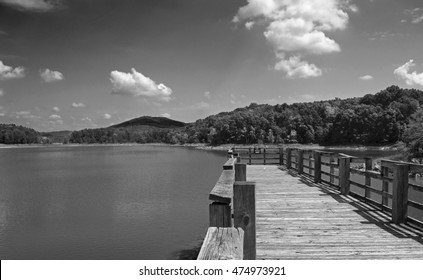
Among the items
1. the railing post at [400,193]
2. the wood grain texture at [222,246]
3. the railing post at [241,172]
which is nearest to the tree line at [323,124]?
the railing post at [400,193]

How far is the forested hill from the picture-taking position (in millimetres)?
102375

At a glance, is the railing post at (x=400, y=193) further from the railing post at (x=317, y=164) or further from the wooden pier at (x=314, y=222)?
the railing post at (x=317, y=164)

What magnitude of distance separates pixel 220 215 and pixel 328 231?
3633mm

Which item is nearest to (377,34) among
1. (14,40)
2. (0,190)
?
(14,40)

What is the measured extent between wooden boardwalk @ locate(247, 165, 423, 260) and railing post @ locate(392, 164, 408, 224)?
0.18 metres

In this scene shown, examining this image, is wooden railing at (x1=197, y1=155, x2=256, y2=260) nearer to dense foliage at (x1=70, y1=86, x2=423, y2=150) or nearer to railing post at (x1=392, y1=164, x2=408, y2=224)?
railing post at (x1=392, y1=164, x2=408, y2=224)

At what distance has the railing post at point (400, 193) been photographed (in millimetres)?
6191

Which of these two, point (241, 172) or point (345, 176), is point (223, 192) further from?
point (345, 176)

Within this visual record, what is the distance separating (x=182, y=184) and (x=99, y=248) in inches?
723

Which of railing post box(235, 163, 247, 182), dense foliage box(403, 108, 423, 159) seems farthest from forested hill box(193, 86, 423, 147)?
railing post box(235, 163, 247, 182)

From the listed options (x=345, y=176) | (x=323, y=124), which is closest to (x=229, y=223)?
(x=345, y=176)

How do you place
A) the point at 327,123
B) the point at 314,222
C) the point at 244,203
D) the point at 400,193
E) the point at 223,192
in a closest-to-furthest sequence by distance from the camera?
1. the point at 223,192
2. the point at 244,203
3. the point at 400,193
4. the point at 314,222
5. the point at 327,123

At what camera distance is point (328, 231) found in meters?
5.95

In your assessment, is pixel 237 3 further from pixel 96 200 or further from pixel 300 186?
pixel 96 200
